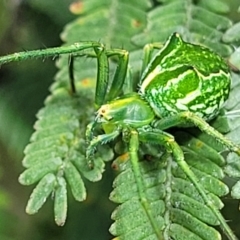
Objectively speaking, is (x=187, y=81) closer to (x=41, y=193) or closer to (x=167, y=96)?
(x=167, y=96)

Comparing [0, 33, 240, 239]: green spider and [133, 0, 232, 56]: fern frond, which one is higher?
[133, 0, 232, 56]: fern frond

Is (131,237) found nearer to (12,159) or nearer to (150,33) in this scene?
(150,33)

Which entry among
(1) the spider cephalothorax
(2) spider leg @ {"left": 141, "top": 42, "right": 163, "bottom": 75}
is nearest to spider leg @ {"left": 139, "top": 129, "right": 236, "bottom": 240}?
(1) the spider cephalothorax

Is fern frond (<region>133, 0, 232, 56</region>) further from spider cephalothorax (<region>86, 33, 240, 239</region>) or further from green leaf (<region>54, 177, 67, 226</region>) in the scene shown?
green leaf (<region>54, 177, 67, 226</region>)

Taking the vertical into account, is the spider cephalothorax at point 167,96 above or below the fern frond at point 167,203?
above

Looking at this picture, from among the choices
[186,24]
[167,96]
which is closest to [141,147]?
[167,96]

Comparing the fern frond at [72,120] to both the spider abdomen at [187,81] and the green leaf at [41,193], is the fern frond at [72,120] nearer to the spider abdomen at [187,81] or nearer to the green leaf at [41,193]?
the green leaf at [41,193]

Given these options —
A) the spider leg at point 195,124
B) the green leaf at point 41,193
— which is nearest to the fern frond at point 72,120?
the green leaf at point 41,193
